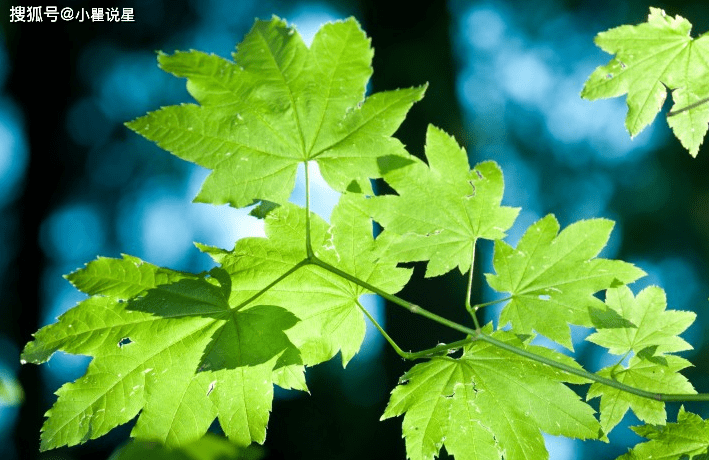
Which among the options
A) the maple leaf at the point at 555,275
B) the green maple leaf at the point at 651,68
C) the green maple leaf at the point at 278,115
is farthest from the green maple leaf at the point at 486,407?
the green maple leaf at the point at 651,68

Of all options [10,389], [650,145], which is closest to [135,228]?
[650,145]

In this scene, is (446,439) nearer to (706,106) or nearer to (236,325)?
(236,325)

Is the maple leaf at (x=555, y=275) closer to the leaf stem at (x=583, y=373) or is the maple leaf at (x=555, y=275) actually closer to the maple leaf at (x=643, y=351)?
the leaf stem at (x=583, y=373)

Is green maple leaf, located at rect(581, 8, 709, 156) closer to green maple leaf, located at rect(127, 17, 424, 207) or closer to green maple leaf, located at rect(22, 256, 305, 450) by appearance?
green maple leaf, located at rect(127, 17, 424, 207)

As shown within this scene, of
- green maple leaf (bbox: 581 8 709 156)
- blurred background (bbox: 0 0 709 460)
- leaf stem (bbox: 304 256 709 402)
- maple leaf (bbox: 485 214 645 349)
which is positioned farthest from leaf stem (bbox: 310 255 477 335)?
blurred background (bbox: 0 0 709 460)

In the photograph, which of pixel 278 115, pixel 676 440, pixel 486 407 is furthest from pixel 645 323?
pixel 278 115
